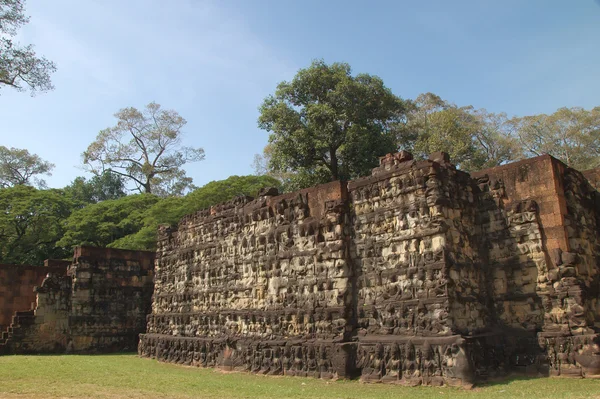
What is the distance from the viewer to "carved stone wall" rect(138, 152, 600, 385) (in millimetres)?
10375

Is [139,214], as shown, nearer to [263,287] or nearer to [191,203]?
[191,203]

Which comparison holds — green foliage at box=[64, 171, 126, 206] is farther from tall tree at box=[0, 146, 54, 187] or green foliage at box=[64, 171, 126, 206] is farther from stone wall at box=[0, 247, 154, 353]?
stone wall at box=[0, 247, 154, 353]

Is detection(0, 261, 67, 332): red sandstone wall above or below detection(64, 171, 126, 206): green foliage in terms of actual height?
below

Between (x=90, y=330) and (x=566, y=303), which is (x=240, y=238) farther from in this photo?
(x=90, y=330)

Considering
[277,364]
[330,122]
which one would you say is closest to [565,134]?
[330,122]

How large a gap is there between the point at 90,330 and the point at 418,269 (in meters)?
17.7

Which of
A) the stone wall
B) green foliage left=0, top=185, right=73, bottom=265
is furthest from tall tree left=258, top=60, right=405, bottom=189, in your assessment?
green foliage left=0, top=185, right=73, bottom=265

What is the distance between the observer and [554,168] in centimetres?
1119

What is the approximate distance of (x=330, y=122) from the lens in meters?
28.0

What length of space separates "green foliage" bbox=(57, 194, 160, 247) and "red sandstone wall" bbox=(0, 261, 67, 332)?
39.6ft

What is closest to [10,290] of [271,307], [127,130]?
[271,307]

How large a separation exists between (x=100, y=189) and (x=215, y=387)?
44070 millimetres

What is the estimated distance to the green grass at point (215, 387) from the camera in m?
9.09

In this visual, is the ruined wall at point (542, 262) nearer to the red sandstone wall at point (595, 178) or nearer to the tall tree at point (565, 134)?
the red sandstone wall at point (595, 178)
